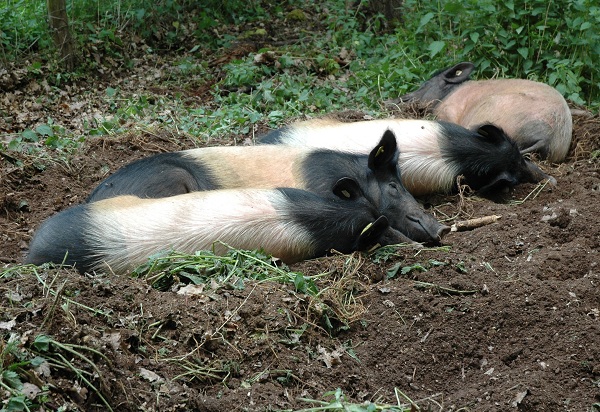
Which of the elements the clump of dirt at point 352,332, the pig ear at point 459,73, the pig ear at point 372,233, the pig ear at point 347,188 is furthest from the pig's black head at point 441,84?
the pig ear at point 372,233

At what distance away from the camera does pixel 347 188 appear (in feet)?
19.4

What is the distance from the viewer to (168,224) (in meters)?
5.45

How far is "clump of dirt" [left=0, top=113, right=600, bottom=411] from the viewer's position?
3977mm

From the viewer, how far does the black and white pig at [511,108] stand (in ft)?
25.7

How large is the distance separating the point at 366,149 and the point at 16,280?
138 inches

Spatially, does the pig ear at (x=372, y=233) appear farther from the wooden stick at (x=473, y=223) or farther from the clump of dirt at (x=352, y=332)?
the wooden stick at (x=473, y=223)

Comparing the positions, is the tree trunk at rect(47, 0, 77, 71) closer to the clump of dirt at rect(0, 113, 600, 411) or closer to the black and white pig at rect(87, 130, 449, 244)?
the black and white pig at rect(87, 130, 449, 244)

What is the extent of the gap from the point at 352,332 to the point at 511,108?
399cm

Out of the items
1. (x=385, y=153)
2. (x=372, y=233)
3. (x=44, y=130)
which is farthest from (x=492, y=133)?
(x=44, y=130)

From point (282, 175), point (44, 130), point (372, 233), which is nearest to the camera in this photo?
point (372, 233)

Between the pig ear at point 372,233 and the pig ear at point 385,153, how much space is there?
80 cm

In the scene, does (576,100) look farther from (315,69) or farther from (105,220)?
(105,220)

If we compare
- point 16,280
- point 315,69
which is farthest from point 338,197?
point 315,69

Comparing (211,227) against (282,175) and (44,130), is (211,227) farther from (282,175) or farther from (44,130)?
(44,130)
